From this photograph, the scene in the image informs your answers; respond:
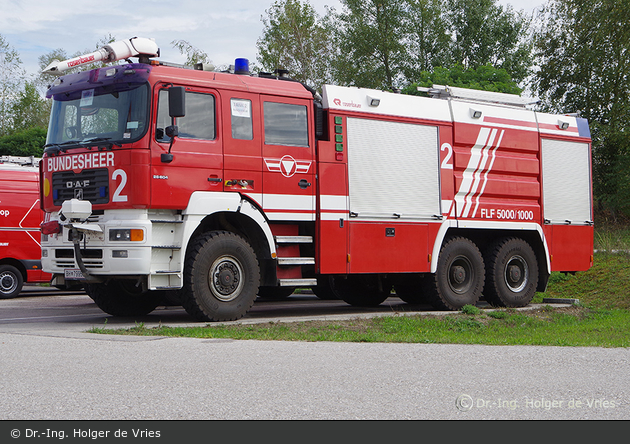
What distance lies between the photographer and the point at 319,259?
39.0 feet

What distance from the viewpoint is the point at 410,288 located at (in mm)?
14531

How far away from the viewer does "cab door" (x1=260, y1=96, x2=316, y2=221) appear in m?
11.4

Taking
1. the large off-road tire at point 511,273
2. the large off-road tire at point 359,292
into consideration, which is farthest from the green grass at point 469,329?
the large off-road tire at point 359,292

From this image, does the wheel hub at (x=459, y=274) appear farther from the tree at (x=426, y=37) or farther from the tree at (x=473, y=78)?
the tree at (x=426, y=37)

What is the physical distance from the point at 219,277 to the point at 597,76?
34.3 meters

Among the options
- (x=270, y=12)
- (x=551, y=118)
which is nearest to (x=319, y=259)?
(x=551, y=118)

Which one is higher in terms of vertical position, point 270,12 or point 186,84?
point 270,12

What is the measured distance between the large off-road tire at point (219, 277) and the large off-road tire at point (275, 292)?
3.03 metres

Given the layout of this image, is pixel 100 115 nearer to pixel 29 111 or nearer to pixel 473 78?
pixel 473 78

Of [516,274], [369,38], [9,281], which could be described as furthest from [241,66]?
[369,38]

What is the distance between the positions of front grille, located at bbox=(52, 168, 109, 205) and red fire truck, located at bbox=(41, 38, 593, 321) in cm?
2

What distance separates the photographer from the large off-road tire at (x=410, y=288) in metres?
13.9

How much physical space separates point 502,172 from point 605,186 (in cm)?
2742

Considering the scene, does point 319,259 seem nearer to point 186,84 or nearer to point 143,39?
point 186,84
